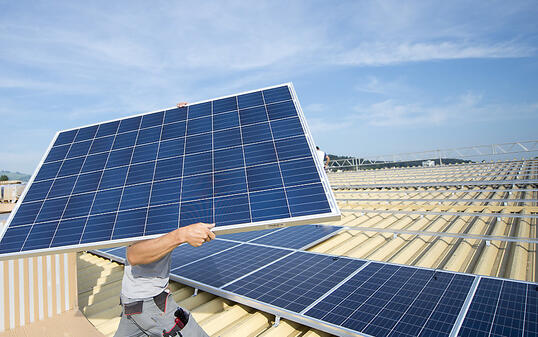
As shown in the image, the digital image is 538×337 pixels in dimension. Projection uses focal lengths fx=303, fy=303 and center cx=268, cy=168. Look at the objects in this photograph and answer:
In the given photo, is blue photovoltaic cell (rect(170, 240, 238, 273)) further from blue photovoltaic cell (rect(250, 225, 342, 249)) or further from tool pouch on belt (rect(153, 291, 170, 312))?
tool pouch on belt (rect(153, 291, 170, 312))

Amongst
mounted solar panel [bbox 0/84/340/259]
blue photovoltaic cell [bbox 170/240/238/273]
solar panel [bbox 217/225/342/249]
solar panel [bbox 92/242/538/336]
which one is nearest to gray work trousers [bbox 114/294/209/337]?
mounted solar panel [bbox 0/84/340/259]

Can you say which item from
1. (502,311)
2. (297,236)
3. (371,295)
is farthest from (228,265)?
(502,311)

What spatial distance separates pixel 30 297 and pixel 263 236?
5.78 metres

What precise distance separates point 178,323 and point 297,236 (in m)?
5.70

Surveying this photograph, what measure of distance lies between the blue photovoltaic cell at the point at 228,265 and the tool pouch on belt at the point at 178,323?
2269mm

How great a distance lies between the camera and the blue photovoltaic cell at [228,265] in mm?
6695

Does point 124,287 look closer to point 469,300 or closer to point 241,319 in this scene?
point 241,319

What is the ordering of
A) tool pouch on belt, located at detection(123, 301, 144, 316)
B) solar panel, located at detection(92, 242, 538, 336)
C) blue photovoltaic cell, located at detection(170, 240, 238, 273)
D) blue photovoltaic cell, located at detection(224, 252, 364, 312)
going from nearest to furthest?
tool pouch on belt, located at detection(123, 301, 144, 316), solar panel, located at detection(92, 242, 538, 336), blue photovoltaic cell, located at detection(224, 252, 364, 312), blue photovoltaic cell, located at detection(170, 240, 238, 273)

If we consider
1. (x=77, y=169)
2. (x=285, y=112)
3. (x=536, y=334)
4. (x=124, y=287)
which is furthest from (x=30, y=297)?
(x=536, y=334)

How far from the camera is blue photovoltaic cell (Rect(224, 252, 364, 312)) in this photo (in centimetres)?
525

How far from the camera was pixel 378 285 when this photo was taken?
209 inches

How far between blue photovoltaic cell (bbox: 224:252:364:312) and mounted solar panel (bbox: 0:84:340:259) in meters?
1.77

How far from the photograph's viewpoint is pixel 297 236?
924 centimetres

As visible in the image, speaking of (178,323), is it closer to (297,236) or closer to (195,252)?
(195,252)
